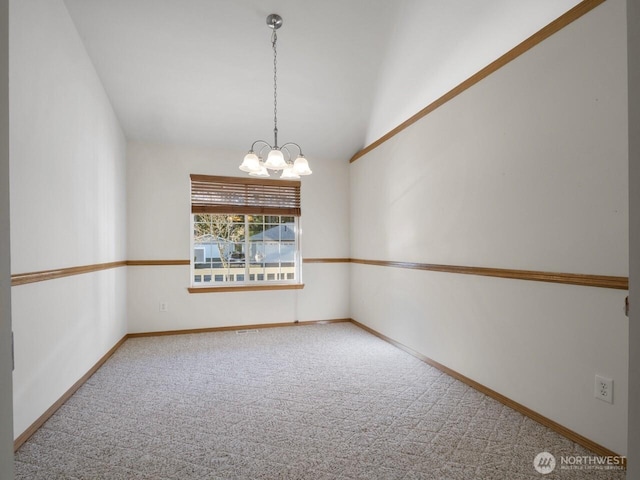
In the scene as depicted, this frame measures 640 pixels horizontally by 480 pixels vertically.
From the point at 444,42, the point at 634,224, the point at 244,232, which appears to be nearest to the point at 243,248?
the point at 244,232

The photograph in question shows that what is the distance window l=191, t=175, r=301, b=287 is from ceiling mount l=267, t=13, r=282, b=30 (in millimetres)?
2102

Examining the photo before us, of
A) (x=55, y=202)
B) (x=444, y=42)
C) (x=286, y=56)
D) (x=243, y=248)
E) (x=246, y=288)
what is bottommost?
(x=246, y=288)

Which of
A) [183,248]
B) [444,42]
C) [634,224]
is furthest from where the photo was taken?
[183,248]

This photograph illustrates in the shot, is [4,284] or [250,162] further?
[250,162]

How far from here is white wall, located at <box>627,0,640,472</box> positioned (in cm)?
51

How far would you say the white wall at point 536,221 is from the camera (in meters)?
1.74

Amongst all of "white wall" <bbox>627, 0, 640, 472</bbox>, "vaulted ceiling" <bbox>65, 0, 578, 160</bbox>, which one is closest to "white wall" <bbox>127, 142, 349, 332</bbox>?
"vaulted ceiling" <bbox>65, 0, 578, 160</bbox>

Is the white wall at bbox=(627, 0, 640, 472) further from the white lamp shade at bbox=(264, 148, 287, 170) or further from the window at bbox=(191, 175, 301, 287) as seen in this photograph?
the window at bbox=(191, 175, 301, 287)

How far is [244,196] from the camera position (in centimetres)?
462

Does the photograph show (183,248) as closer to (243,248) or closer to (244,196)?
(243,248)

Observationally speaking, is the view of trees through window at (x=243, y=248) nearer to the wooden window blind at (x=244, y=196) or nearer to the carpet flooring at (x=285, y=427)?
the wooden window blind at (x=244, y=196)

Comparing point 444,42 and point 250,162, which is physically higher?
point 444,42

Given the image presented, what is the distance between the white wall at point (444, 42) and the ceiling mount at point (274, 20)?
3.10 ft

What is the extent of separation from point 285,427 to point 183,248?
116 inches
